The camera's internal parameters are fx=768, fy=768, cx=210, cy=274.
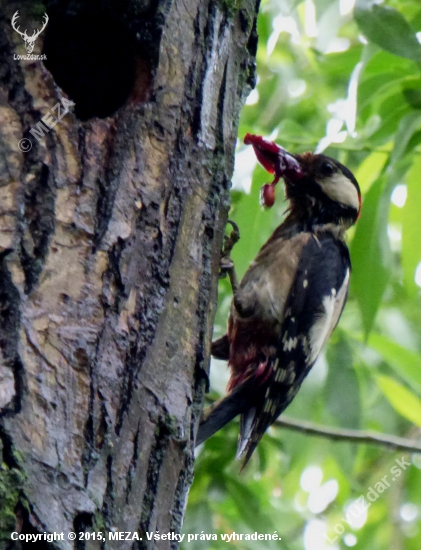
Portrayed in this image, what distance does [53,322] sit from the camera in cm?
125

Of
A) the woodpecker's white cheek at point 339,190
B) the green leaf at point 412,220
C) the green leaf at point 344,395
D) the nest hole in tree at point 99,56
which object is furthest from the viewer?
the woodpecker's white cheek at point 339,190

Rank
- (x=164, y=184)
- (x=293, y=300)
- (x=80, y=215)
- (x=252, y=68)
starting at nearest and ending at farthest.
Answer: (x=80, y=215), (x=164, y=184), (x=252, y=68), (x=293, y=300)

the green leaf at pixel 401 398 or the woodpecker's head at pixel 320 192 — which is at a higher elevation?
the woodpecker's head at pixel 320 192

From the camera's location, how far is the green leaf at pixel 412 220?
2.45 metres

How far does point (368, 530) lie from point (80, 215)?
3.10 m

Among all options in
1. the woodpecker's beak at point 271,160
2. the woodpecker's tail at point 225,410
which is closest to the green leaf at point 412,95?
the woodpecker's beak at point 271,160

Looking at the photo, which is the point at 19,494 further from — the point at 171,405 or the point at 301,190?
the point at 301,190

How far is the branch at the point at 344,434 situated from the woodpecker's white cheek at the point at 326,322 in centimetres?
25

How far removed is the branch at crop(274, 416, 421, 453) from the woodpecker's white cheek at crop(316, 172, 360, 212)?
0.95m

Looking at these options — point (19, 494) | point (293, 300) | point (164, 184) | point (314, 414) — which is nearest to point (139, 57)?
point (164, 184)

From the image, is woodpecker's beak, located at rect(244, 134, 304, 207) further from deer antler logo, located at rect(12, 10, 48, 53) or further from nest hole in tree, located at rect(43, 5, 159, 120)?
deer antler logo, located at rect(12, 10, 48, 53)

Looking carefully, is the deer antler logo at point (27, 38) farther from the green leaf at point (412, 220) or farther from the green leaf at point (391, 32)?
the green leaf at point (412, 220)

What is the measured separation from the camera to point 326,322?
2885mm

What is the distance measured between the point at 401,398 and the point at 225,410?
33.8 inches
